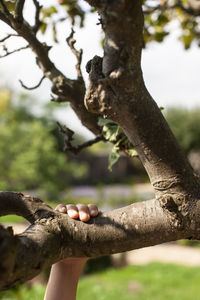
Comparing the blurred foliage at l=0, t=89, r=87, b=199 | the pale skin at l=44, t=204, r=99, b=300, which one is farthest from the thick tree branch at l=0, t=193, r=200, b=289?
the blurred foliage at l=0, t=89, r=87, b=199

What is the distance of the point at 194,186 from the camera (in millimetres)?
1265

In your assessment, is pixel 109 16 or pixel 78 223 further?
pixel 78 223

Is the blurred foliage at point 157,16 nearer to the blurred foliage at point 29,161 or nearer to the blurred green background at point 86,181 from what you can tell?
the blurred green background at point 86,181

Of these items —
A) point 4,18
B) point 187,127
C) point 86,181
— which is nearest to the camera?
point 4,18

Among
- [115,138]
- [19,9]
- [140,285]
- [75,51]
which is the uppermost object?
[19,9]

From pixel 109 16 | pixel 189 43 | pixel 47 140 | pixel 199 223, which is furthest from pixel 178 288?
pixel 47 140

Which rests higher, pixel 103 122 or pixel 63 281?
pixel 103 122

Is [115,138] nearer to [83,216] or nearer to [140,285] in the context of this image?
[83,216]

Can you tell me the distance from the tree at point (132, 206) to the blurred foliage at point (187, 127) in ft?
→ 65.7

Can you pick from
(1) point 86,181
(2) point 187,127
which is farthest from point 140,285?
(2) point 187,127

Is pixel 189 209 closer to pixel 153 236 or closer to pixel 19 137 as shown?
pixel 153 236

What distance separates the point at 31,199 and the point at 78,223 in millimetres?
191

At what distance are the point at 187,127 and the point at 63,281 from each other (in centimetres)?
2052

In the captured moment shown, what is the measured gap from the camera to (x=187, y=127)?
838 inches
